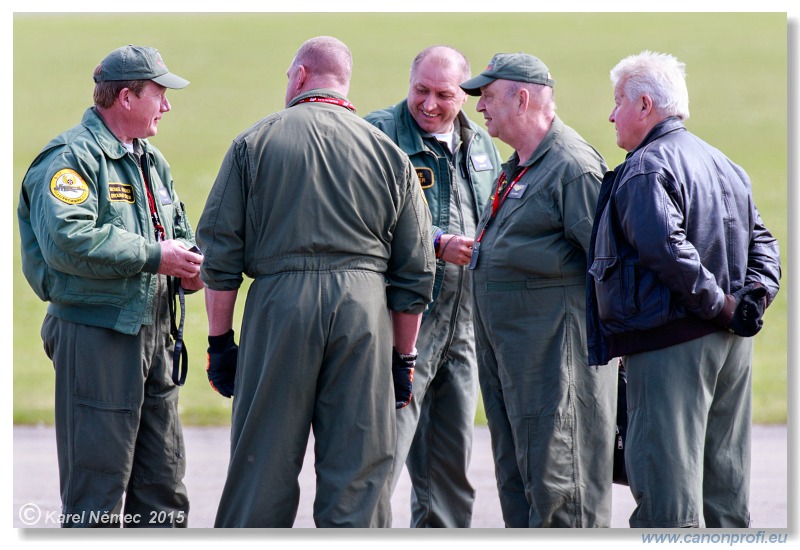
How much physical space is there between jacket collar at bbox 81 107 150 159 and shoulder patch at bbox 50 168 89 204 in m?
0.21

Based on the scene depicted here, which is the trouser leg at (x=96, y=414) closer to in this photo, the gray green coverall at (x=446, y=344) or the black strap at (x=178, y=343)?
the black strap at (x=178, y=343)

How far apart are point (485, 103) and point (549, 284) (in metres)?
0.94

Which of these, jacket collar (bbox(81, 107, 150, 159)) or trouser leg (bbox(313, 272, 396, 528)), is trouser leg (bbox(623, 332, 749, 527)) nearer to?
trouser leg (bbox(313, 272, 396, 528))

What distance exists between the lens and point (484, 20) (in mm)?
26094

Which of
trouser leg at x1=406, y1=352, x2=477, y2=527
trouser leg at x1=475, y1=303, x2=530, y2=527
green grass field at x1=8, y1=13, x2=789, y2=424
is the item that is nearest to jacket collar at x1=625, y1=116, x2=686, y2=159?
trouser leg at x1=475, y1=303, x2=530, y2=527

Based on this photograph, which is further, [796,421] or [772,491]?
[772,491]

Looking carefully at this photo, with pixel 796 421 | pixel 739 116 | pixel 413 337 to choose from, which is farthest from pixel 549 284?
pixel 739 116

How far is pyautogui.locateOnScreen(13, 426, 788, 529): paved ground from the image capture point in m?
5.88

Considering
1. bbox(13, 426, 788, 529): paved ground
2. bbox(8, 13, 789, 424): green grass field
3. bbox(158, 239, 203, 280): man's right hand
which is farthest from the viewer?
bbox(8, 13, 789, 424): green grass field

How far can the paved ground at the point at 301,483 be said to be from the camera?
5.88m

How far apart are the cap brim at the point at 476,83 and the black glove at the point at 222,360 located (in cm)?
170

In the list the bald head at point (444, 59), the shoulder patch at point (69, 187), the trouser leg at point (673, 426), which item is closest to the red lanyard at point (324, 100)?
the shoulder patch at point (69, 187)

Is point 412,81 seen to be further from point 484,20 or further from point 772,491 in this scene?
point 484,20

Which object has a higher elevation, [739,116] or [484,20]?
[484,20]
